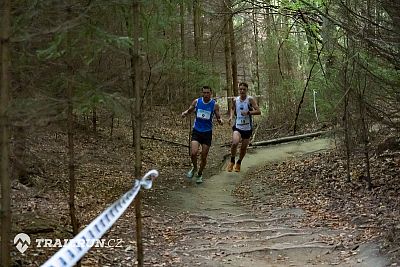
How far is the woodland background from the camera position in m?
4.63

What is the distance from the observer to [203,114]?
1105 cm

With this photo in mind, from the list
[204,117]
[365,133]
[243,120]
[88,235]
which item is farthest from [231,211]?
[88,235]

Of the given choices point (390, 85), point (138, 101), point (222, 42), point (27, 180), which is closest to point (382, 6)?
point (390, 85)

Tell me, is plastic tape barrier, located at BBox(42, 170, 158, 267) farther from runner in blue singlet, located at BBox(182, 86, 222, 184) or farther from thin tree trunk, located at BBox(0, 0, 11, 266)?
runner in blue singlet, located at BBox(182, 86, 222, 184)

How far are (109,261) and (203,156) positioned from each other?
508 centimetres

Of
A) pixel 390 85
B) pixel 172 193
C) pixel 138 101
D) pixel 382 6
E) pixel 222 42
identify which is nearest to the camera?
pixel 138 101

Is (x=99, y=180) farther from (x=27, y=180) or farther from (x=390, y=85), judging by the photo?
(x=390, y=85)

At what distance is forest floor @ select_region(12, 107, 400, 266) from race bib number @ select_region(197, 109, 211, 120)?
168cm

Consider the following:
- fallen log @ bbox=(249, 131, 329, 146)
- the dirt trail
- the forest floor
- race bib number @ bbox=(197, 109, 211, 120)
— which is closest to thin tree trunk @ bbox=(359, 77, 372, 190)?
the forest floor

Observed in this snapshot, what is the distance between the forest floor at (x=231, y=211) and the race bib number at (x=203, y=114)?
1682 millimetres

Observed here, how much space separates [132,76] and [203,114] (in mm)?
5377

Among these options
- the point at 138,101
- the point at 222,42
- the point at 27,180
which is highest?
the point at 222,42

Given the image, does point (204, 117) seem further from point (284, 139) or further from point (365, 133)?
point (284, 139)

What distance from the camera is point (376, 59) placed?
921cm
